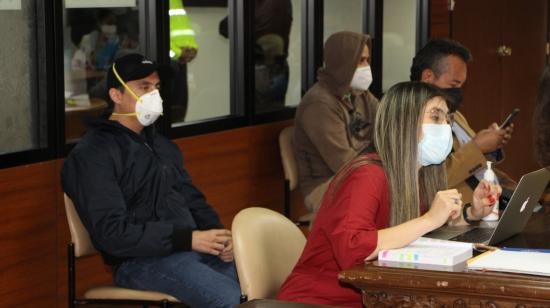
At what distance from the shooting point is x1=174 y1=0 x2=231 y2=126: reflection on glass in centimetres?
523

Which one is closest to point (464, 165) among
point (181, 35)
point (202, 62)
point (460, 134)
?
point (460, 134)

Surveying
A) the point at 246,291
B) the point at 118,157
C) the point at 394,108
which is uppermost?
the point at 394,108

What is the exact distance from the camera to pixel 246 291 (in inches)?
119

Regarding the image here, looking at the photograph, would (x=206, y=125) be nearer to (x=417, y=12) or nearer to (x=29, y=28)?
(x=29, y=28)

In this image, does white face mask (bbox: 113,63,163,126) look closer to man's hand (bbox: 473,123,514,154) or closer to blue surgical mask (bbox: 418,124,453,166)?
blue surgical mask (bbox: 418,124,453,166)

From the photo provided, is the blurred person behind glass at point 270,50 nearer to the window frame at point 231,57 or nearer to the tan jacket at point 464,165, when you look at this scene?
the window frame at point 231,57

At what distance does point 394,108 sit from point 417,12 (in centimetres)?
468

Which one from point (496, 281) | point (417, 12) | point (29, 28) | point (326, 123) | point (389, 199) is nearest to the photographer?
point (496, 281)

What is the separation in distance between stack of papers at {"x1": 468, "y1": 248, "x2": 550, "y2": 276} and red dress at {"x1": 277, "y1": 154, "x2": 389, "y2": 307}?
288mm

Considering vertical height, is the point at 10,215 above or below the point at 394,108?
below

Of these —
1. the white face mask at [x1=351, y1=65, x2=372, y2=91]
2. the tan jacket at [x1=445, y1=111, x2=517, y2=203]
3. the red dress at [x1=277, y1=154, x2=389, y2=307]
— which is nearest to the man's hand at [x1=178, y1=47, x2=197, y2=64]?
the white face mask at [x1=351, y1=65, x2=372, y2=91]

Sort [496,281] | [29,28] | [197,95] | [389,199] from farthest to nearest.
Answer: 1. [197,95]
2. [29,28]
3. [389,199]
4. [496,281]

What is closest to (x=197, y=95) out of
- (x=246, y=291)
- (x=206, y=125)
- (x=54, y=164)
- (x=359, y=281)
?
(x=206, y=125)

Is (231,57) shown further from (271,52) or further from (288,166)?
(288,166)
